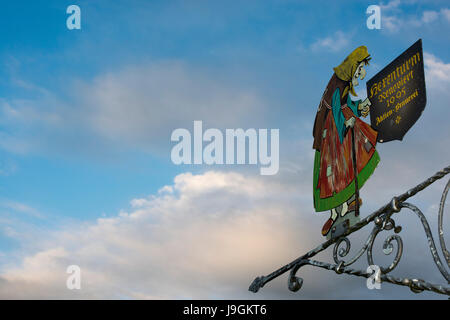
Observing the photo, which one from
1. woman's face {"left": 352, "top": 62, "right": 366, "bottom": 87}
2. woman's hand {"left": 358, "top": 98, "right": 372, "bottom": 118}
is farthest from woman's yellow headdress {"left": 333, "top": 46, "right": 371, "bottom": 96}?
woman's hand {"left": 358, "top": 98, "right": 372, "bottom": 118}

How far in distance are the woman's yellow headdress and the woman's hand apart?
22.9 inches

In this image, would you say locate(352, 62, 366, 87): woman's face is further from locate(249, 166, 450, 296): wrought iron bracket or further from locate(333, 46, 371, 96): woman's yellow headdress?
locate(249, 166, 450, 296): wrought iron bracket

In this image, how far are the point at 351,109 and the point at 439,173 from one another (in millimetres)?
2865

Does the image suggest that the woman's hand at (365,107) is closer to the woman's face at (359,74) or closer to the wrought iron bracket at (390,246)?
the woman's face at (359,74)

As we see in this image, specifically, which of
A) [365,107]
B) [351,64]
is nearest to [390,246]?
[365,107]

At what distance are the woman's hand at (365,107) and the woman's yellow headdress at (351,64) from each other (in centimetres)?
58

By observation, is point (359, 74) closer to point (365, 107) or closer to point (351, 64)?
point (351, 64)

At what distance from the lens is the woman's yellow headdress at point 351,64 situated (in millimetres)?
8609

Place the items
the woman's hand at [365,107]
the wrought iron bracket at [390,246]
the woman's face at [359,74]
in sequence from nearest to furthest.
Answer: the wrought iron bracket at [390,246] < the woman's hand at [365,107] < the woman's face at [359,74]

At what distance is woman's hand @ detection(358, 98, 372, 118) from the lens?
799cm

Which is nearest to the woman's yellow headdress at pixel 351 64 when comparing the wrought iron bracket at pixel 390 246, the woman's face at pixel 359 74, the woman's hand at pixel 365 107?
the woman's face at pixel 359 74
